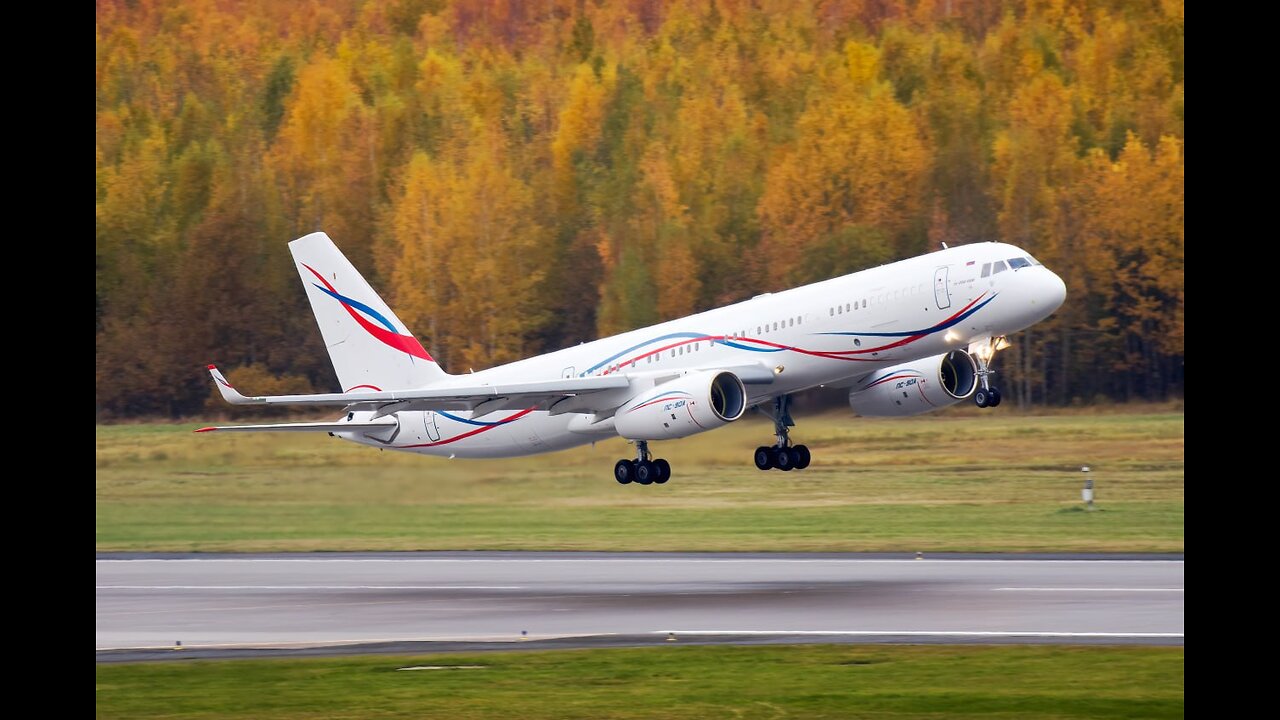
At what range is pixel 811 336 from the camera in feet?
132

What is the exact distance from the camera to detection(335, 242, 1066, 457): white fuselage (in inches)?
1486

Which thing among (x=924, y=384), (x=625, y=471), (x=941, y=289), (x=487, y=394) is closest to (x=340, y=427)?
(x=487, y=394)

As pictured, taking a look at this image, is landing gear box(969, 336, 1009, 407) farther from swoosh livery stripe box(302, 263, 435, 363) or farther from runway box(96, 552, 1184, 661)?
swoosh livery stripe box(302, 263, 435, 363)

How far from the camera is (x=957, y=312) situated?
37875 mm

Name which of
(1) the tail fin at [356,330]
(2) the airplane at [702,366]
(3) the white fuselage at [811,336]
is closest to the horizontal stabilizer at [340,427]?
(2) the airplane at [702,366]

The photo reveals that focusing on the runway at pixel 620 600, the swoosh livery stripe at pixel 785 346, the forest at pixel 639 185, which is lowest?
the runway at pixel 620 600

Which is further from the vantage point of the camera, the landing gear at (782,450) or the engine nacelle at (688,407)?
the landing gear at (782,450)

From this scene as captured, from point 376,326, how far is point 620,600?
45.8 ft

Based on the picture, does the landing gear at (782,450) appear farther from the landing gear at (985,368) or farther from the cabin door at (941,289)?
the cabin door at (941,289)

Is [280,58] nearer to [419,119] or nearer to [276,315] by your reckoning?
[419,119]

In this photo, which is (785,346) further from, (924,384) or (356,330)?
(356,330)


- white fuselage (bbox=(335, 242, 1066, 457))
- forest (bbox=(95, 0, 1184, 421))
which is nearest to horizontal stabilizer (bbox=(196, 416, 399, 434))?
white fuselage (bbox=(335, 242, 1066, 457))

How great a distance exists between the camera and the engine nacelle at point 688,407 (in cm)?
4028

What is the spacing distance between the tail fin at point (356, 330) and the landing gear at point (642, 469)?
26.7ft
